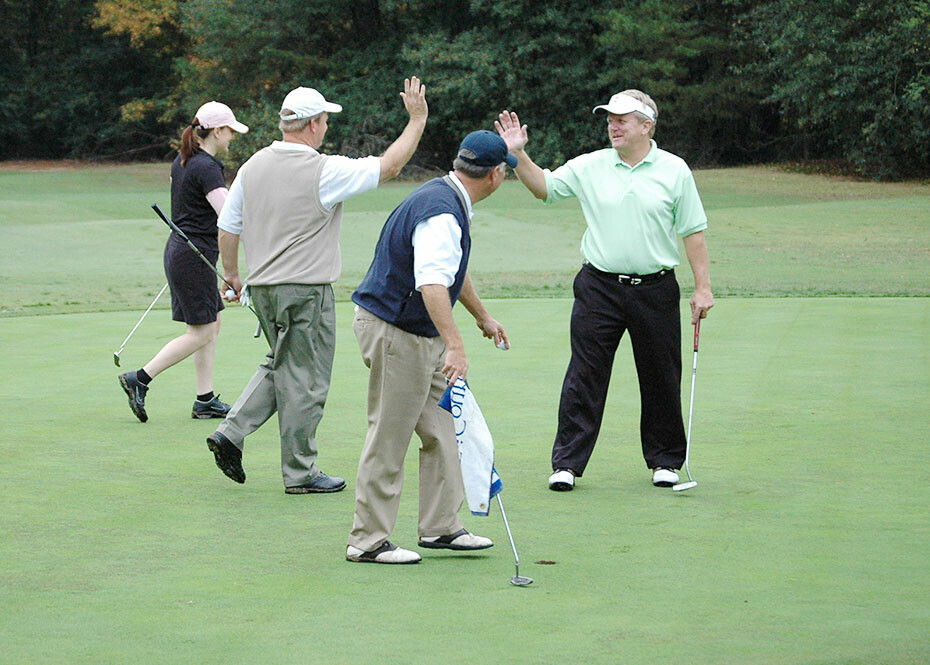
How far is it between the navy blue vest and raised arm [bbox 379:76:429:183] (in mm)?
636

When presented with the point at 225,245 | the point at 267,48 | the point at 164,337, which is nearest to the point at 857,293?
the point at 164,337

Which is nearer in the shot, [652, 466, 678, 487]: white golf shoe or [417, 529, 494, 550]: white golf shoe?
[417, 529, 494, 550]: white golf shoe

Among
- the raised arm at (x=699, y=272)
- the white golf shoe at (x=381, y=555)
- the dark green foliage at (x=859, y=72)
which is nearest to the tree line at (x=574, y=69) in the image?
the dark green foliage at (x=859, y=72)

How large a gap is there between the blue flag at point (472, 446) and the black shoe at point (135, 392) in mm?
3450

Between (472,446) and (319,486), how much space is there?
155 cm

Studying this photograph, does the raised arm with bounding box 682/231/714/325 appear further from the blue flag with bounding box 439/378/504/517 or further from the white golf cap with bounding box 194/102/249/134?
the white golf cap with bounding box 194/102/249/134

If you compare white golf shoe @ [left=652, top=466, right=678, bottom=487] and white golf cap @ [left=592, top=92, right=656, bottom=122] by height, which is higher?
white golf cap @ [left=592, top=92, right=656, bottom=122]

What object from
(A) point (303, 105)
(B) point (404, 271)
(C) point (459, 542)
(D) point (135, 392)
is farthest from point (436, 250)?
(D) point (135, 392)

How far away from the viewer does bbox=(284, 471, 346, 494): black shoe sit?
6070 millimetres

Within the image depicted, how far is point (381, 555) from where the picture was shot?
4.81 meters

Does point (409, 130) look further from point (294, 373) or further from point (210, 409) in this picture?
point (210, 409)

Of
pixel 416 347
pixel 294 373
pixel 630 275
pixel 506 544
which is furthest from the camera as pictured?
pixel 630 275

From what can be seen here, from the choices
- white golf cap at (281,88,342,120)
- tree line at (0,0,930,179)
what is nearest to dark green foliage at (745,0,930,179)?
tree line at (0,0,930,179)

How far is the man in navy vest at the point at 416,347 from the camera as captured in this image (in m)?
4.68
